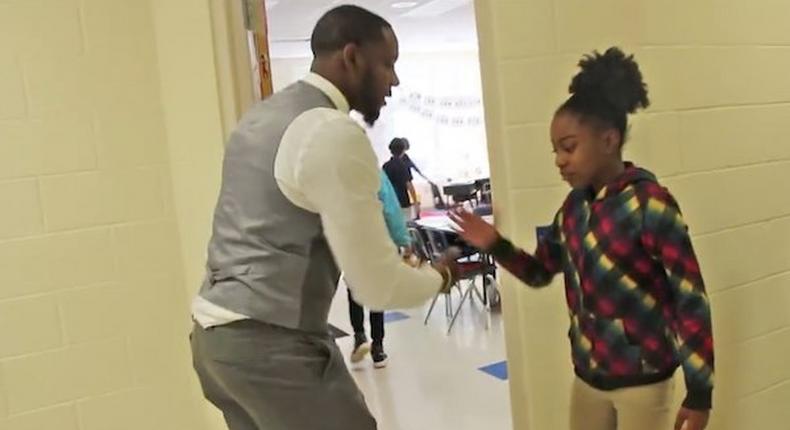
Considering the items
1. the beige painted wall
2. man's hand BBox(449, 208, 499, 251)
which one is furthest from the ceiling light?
man's hand BBox(449, 208, 499, 251)

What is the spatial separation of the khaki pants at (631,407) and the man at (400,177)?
4.64 meters

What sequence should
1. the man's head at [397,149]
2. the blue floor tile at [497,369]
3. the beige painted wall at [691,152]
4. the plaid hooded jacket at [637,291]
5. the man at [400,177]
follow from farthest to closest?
1. the man's head at [397,149]
2. the man at [400,177]
3. the blue floor tile at [497,369]
4. the beige painted wall at [691,152]
5. the plaid hooded jacket at [637,291]

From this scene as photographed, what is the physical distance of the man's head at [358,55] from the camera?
1.47 m

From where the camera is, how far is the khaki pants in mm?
1399

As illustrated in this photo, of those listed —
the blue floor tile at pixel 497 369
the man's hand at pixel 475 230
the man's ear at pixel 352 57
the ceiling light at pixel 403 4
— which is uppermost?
the ceiling light at pixel 403 4

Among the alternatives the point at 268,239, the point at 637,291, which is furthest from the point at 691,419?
the point at 268,239

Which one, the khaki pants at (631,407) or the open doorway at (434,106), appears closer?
the khaki pants at (631,407)

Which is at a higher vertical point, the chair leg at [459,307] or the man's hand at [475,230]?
the man's hand at [475,230]

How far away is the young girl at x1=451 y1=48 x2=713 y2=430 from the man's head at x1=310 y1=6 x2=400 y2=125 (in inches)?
13.7

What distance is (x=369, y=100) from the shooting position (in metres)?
1.51

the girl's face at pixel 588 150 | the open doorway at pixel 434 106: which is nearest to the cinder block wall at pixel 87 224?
the girl's face at pixel 588 150

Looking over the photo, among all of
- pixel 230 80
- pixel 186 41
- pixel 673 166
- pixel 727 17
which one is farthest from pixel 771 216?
→ pixel 186 41

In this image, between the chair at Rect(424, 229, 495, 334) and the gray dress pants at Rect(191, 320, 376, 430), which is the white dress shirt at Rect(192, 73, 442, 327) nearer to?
the gray dress pants at Rect(191, 320, 376, 430)

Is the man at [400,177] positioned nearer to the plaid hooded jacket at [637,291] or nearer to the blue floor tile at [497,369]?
the blue floor tile at [497,369]
